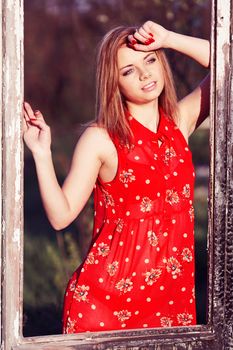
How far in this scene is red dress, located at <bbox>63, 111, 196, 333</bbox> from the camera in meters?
4.65

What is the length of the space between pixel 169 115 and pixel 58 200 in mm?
670

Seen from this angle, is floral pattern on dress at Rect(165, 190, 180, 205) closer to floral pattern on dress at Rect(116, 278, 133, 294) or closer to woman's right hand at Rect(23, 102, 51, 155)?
floral pattern on dress at Rect(116, 278, 133, 294)

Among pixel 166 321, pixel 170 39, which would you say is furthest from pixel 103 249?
pixel 170 39

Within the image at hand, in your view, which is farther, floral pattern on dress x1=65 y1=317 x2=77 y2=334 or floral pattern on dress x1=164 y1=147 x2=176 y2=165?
floral pattern on dress x1=164 y1=147 x2=176 y2=165

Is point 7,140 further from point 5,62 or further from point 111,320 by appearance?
point 111,320

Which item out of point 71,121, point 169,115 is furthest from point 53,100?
point 169,115

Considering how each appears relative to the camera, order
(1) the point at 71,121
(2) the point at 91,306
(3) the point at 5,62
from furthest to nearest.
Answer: (1) the point at 71,121 → (2) the point at 91,306 → (3) the point at 5,62

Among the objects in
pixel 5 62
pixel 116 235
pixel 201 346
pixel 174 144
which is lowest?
pixel 201 346

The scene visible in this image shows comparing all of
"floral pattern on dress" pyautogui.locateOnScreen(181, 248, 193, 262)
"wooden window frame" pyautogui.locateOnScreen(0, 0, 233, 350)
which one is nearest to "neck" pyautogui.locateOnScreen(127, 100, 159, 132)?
"wooden window frame" pyautogui.locateOnScreen(0, 0, 233, 350)

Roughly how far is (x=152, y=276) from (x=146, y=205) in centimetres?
30

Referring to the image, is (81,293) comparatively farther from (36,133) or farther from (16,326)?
(36,133)

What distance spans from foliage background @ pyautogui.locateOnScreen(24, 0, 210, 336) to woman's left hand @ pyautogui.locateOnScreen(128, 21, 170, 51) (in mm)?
467

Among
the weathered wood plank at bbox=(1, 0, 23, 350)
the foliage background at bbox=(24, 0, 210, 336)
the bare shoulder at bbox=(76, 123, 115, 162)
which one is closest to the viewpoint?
the weathered wood plank at bbox=(1, 0, 23, 350)

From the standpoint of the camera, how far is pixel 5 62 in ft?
13.9
